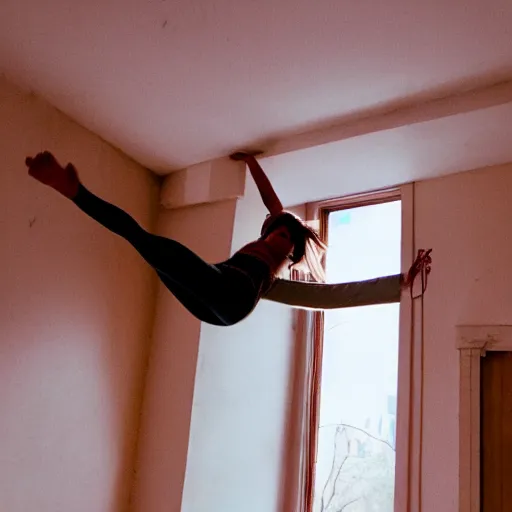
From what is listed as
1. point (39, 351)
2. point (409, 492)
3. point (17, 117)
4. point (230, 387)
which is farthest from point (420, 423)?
point (17, 117)

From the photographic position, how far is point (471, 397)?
1.77 meters

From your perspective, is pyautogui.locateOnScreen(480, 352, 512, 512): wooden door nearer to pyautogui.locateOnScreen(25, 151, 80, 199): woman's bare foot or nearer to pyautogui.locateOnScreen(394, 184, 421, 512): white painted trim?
pyautogui.locateOnScreen(394, 184, 421, 512): white painted trim

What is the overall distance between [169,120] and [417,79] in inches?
31.3

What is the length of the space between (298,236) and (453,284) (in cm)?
59

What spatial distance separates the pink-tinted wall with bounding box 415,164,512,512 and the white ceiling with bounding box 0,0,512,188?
11 cm

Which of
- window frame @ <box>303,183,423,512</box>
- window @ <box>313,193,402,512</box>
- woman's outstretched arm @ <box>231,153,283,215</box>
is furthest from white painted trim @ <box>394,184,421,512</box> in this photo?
woman's outstretched arm @ <box>231,153,283,215</box>

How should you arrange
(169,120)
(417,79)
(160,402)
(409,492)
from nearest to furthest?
(417,79)
(409,492)
(169,120)
(160,402)

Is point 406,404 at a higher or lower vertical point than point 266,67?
lower

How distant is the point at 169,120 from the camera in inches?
77.8

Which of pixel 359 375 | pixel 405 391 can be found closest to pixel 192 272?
pixel 405 391

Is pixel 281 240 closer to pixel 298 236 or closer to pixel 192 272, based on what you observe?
pixel 298 236

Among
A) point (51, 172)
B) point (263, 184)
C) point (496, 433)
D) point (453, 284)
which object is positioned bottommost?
point (496, 433)

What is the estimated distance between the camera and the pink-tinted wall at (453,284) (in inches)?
70.8

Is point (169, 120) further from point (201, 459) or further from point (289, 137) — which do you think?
point (201, 459)
